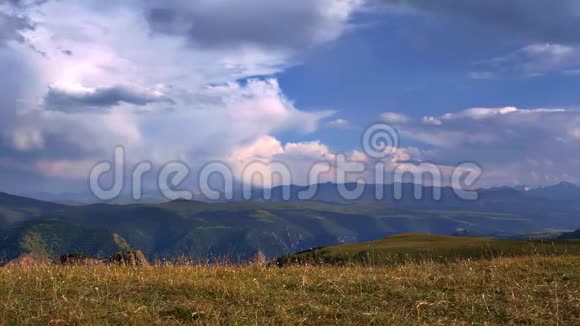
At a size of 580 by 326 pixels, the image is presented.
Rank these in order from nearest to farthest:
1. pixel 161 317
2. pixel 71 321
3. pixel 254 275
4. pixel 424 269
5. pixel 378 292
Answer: pixel 71 321 → pixel 161 317 → pixel 378 292 → pixel 254 275 → pixel 424 269

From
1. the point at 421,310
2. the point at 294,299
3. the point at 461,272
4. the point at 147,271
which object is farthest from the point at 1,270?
the point at 461,272

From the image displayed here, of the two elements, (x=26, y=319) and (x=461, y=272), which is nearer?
(x=26, y=319)

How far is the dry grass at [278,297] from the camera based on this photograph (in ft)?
27.0

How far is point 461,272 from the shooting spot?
536 inches

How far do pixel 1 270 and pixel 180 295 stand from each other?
5928mm

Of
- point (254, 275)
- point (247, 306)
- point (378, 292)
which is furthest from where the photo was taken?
point (254, 275)

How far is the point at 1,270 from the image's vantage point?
42.3 feet

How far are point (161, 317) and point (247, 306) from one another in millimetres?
1553

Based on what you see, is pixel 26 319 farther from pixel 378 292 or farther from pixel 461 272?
pixel 461 272

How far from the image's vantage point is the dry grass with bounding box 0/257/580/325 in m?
8.23

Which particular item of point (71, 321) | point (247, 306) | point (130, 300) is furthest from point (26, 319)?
point (247, 306)

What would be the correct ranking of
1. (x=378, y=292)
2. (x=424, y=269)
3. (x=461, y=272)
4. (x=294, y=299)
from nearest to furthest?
(x=294, y=299), (x=378, y=292), (x=461, y=272), (x=424, y=269)

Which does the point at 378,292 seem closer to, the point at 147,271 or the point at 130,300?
the point at 130,300

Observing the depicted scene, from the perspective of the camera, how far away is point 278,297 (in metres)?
9.75
